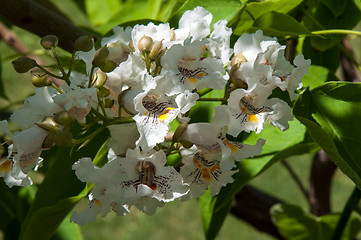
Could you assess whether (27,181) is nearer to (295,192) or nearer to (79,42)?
(79,42)

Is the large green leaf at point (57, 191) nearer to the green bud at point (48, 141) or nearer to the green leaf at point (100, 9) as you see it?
the green bud at point (48, 141)

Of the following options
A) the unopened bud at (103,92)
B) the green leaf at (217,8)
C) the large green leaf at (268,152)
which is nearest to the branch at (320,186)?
the large green leaf at (268,152)

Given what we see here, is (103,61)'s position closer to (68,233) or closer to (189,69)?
(189,69)

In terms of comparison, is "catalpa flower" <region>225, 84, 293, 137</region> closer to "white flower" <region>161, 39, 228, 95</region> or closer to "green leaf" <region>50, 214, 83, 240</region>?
"white flower" <region>161, 39, 228, 95</region>

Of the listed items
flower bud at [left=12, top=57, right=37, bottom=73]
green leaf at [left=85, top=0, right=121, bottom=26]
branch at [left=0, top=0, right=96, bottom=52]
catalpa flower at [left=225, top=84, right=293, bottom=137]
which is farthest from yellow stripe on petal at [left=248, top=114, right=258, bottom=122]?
green leaf at [left=85, top=0, right=121, bottom=26]

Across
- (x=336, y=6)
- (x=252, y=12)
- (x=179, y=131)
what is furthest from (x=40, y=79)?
(x=336, y=6)

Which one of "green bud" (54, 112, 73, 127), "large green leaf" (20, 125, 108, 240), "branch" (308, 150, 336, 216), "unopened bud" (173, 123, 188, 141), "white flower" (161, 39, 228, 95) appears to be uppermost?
"white flower" (161, 39, 228, 95)

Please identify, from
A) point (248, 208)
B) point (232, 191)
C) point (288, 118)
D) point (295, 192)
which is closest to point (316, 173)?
point (248, 208)
